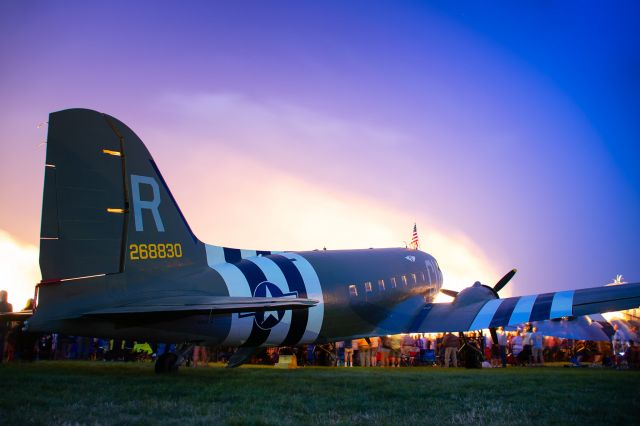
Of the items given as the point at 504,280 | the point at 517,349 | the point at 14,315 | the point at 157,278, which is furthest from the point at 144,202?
the point at 517,349

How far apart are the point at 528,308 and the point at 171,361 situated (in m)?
8.93

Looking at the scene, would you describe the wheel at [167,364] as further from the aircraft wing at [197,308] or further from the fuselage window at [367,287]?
the fuselage window at [367,287]

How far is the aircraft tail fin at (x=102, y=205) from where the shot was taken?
9.71 metres

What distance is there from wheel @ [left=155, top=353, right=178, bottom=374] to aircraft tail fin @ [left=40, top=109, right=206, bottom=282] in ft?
7.62

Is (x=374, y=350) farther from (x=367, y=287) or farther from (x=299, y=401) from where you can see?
(x=299, y=401)

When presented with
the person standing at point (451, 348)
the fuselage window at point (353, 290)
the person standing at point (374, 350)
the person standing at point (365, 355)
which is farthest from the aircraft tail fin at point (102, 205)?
the person standing at point (451, 348)

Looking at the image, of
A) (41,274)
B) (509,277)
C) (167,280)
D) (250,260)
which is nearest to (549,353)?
(509,277)

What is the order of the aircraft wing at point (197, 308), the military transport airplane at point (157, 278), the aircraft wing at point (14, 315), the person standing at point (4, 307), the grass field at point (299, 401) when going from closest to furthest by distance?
the grass field at point (299, 401), the aircraft wing at point (197, 308), the military transport airplane at point (157, 278), the aircraft wing at point (14, 315), the person standing at point (4, 307)

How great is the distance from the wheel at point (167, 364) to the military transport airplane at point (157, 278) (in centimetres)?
2

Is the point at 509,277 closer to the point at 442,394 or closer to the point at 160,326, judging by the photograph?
the point at 442,394

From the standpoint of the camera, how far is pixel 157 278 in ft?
36.2

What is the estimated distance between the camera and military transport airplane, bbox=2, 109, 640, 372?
962 centimetres

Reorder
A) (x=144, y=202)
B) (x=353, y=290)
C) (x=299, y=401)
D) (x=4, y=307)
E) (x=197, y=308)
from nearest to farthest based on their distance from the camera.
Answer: (x=299, y=401), (x=197, y=308), (x=144, y=202), (x=353, y=290), (x=4, y=307)

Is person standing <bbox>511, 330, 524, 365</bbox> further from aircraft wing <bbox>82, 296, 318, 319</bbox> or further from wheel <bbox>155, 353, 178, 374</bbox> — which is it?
aircraft wing <bbox>82, 296, 318, 319</bbox>
